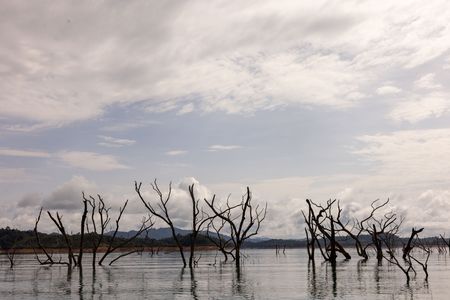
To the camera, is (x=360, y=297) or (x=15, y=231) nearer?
(x=360, y=297)

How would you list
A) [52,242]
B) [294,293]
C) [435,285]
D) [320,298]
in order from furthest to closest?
[52,242] → [435,285] → [294,293] → [320,298]

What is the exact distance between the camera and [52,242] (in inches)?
6742

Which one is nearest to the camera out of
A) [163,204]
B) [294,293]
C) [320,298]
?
[320,298]

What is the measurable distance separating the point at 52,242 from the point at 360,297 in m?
159

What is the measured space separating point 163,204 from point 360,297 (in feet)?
86.5

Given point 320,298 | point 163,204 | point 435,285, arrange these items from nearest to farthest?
point 320,298, point 435,285, point 163,204

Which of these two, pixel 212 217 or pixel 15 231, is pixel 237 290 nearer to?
pixel 212 217

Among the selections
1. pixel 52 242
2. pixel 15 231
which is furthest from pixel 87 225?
pixel 15 231

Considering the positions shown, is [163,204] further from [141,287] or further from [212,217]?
[141,287]

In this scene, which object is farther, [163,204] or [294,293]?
[163,204]

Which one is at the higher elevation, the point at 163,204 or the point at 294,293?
the point at 163,204

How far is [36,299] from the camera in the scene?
2672 cm

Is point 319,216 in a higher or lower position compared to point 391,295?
higher

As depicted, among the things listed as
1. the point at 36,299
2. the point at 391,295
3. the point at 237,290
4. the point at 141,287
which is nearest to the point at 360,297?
the point at 391,295
